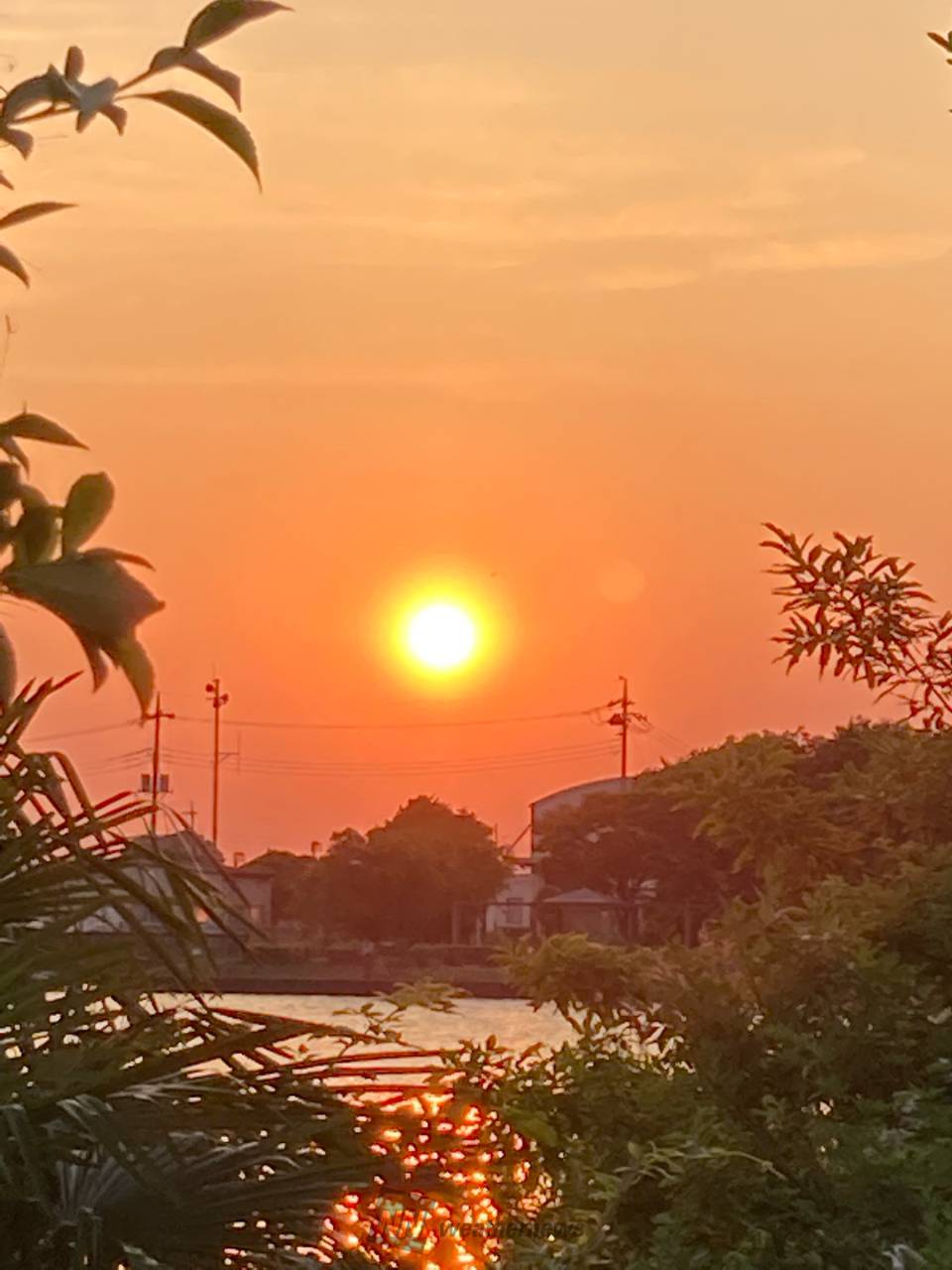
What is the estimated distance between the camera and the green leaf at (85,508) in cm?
243

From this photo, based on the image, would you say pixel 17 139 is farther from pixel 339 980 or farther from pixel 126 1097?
pixel 339 980

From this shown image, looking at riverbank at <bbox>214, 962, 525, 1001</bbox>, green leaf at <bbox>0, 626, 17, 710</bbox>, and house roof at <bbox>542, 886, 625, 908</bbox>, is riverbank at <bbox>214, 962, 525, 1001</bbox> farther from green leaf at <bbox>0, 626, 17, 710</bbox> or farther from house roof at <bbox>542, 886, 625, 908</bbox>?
green leaf at <bbox>0, 626, 17, 710</bbox>

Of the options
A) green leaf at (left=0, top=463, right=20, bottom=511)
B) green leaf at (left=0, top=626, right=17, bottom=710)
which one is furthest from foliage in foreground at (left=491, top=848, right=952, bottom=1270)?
green leaf at (left=0, top=463, right=20, bottom=511)

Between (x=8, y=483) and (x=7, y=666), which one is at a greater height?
(x=8, y=483)

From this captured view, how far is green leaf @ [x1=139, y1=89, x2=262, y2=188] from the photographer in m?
2.23

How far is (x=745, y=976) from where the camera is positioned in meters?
5.37

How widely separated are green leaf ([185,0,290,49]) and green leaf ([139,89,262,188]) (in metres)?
0.06

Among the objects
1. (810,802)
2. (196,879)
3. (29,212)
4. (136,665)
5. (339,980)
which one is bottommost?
(339,980)

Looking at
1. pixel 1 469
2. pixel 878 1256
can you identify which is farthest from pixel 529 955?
pixel 1 469

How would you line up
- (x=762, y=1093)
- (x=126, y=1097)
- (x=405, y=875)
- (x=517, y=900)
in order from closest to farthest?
(x=126, y=1097) < (x=762, y=1093) < (x=405, y=875) < (x=517, y=900)

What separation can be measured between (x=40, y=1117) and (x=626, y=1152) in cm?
236

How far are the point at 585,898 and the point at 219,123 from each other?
84895 mm

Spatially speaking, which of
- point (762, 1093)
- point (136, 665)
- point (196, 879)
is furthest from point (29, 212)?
point (762, 1093)

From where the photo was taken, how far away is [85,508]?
2.47m
